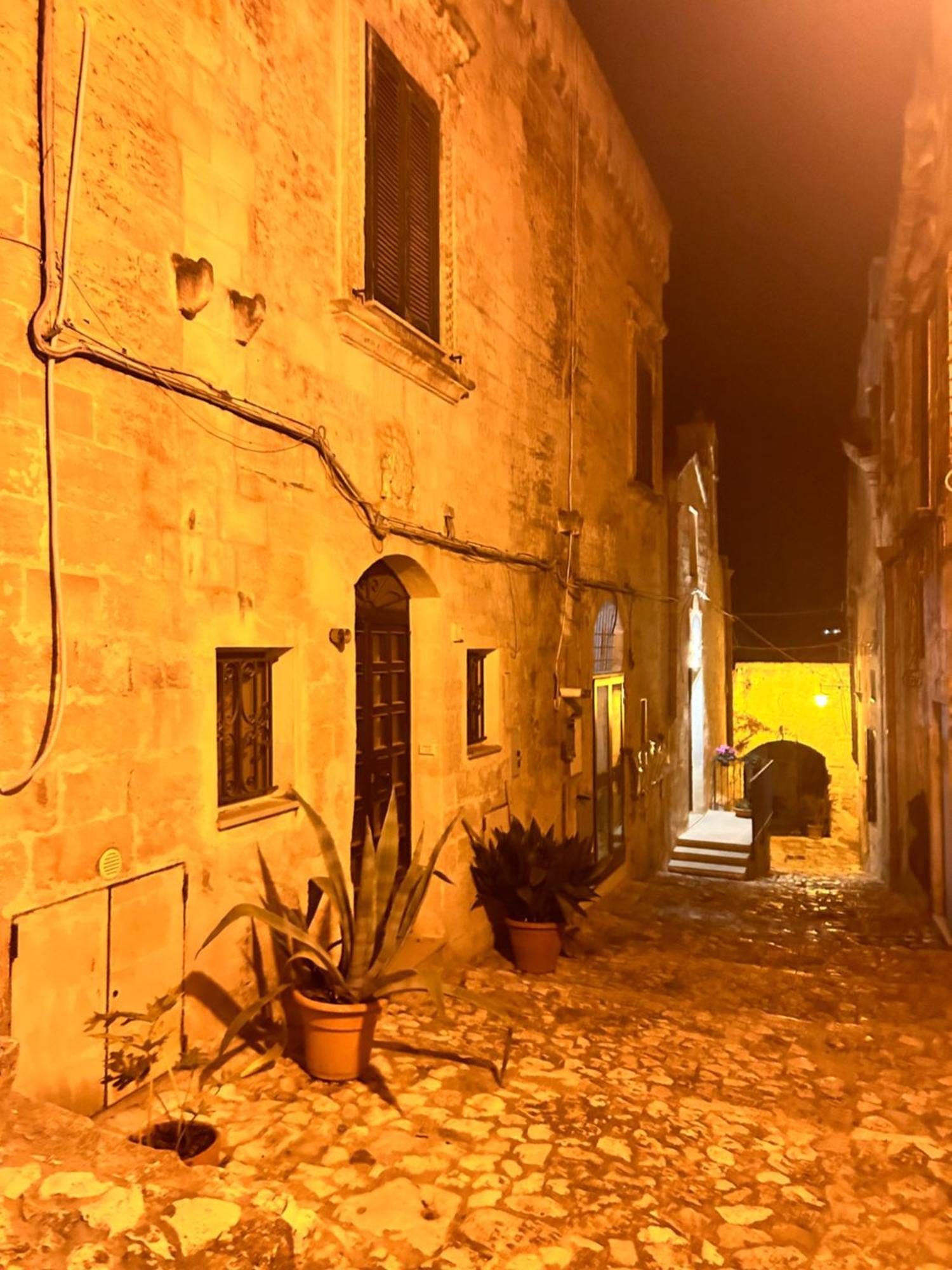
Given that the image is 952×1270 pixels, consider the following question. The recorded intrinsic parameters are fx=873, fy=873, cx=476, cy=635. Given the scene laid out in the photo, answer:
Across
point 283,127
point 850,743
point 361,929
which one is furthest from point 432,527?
point 850,743

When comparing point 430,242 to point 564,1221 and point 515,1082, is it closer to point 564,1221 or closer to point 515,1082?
point 515,1082

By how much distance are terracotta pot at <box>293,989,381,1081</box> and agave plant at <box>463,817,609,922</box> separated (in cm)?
232

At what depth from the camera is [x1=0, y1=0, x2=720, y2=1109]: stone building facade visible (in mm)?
3088

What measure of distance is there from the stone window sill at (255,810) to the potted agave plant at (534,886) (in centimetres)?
216

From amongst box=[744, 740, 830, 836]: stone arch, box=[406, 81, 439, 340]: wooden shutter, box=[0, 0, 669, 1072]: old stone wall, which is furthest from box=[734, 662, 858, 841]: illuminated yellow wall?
box=[406, 81, 439, 340]: wooden shutter

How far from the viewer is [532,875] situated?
609 centimetres

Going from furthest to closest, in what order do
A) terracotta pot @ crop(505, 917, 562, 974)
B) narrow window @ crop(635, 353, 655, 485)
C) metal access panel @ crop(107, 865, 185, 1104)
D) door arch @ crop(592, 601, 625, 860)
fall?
narrow window @ crop(635, 353, 655, 485)
door arch @ crop(592, 601, 625, 860)
terracotta pot @ crop(505, 917, 562, 974)
metal access panel @ crop(107, 865, 185, 1104)

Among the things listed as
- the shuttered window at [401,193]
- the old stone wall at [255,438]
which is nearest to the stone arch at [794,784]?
the old stone wall at [255,438]

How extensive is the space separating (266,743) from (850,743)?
17840 millimetres

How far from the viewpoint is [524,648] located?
7461 millimetres

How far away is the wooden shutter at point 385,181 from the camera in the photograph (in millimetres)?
5203

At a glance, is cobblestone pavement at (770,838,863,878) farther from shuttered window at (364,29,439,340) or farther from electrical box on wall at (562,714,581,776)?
shuttered window at (364,29,439,340)

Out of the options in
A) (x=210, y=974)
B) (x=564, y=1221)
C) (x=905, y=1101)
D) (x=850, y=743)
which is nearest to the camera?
(x=564, y=1221)

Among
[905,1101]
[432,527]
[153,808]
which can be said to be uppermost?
[432,527]
